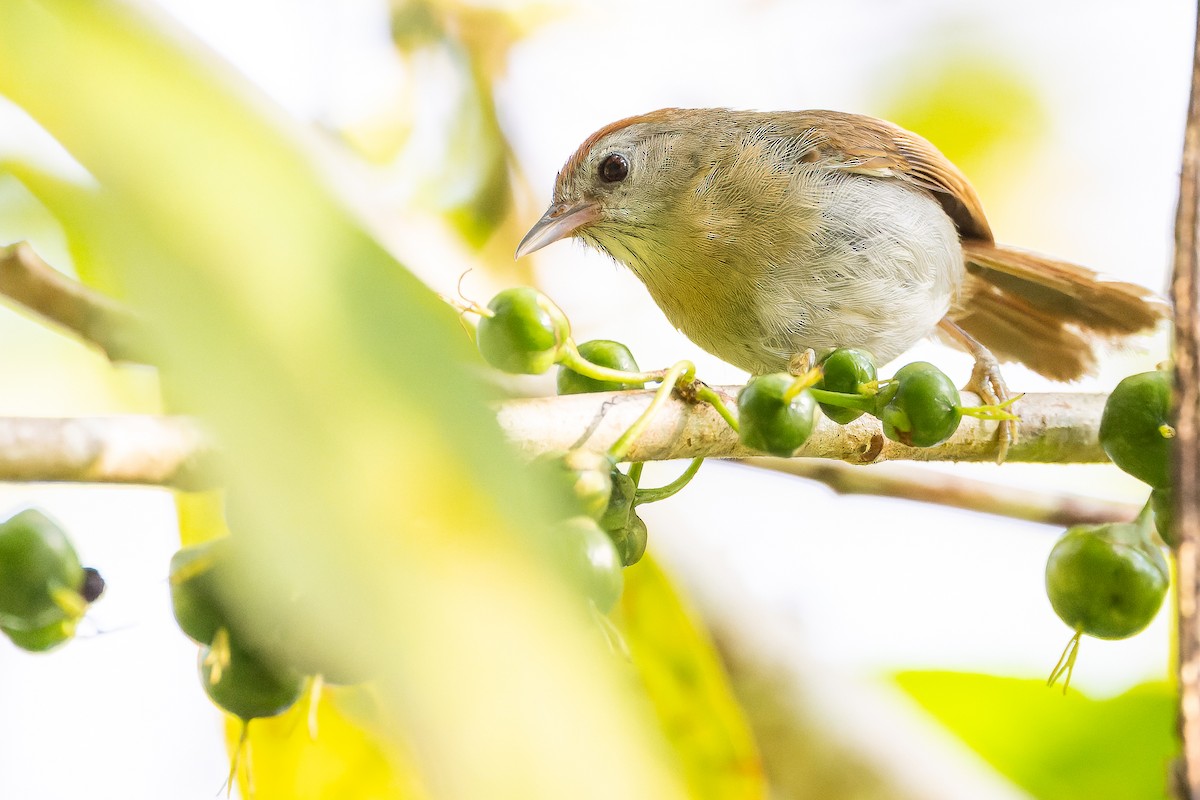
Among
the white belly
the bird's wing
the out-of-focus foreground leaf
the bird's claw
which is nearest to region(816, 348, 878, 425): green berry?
the out-of-focus foreground leaf

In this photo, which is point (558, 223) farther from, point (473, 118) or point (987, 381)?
point (987, 381)

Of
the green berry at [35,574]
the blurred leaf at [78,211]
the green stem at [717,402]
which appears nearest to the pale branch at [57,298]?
the blurred leaf at [78,211]

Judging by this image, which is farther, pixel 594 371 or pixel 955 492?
pixel 955 492

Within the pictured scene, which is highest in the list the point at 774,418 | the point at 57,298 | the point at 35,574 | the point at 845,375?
the point at 845,375

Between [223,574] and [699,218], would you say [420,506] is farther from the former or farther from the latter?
[699,218]

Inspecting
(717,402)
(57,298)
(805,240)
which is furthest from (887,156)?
(57,298)

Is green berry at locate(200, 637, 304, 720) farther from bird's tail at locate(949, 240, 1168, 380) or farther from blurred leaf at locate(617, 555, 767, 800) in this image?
bird's tail at locate(949, 240, 1168, 380)

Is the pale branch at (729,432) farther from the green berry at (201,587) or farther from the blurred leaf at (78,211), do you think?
the blurred leaf at (78,211)

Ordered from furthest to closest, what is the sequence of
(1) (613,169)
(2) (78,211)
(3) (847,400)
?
(1) (613,169) → (3) (847,400) → (2) (78,211)
